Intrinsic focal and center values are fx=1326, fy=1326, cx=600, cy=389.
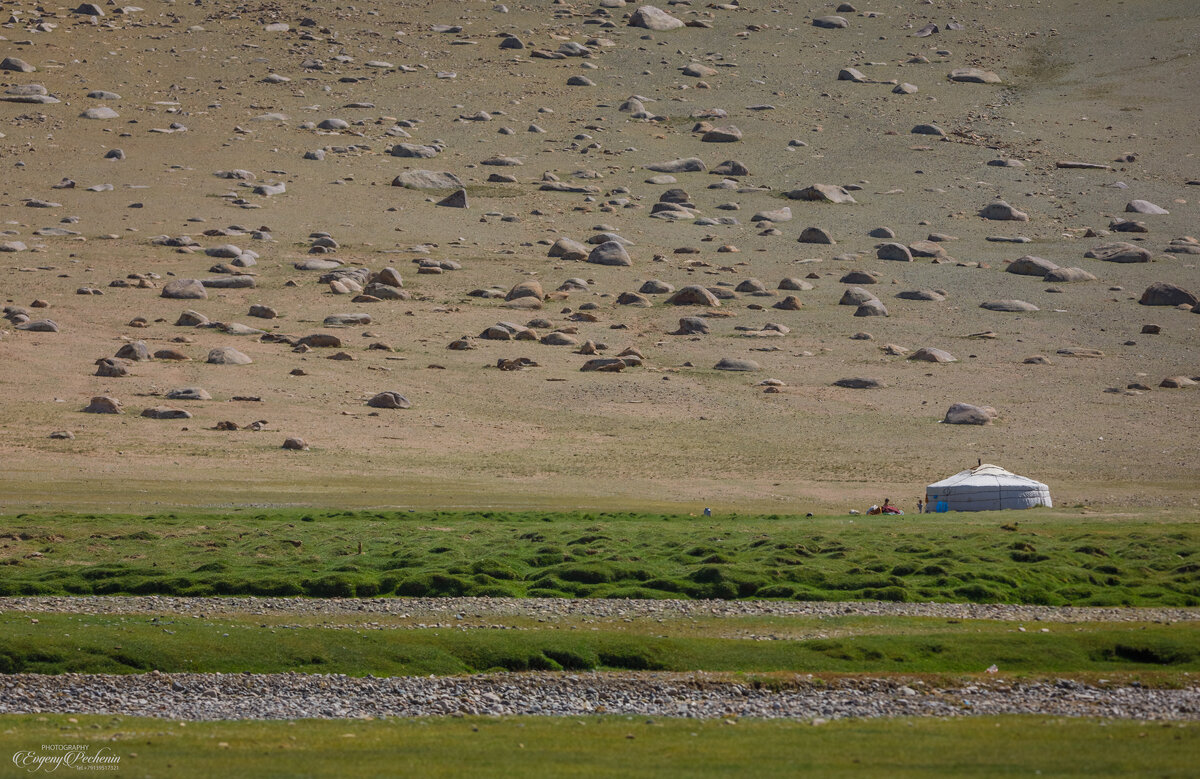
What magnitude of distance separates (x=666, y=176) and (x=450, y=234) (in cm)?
1982

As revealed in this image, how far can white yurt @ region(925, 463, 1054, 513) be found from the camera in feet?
137

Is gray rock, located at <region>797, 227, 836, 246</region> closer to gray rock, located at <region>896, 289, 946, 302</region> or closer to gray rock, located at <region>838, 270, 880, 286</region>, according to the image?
gray rock, located at <region>838, 270, 880, 286</region>

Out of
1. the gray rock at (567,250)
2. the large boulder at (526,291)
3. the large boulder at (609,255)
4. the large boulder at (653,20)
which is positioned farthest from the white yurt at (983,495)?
the large boulder at (653,20)

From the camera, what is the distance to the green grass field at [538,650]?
23.4 metres

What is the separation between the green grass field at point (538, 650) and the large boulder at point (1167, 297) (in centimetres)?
5476

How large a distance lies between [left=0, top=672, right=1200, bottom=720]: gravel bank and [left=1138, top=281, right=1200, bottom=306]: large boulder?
59.5m

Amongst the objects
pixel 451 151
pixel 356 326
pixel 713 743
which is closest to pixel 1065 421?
pixel 356 326

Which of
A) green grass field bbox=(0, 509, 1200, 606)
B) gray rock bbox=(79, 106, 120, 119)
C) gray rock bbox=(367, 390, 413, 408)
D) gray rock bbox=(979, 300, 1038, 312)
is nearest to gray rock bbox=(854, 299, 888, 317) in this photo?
gray rock bbox=(979, 300, 1038, 312)

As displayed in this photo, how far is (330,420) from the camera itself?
53.6 m

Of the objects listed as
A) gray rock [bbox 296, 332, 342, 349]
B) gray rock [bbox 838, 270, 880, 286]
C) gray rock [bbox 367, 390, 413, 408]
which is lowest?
gray rock [bbox 367, 390, 413, 408]

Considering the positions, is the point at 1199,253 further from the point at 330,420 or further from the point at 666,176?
the point at 330,420

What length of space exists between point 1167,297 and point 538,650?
62.4 m

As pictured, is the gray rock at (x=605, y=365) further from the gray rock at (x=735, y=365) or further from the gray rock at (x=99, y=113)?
the gray rock at (x=99, y=113)

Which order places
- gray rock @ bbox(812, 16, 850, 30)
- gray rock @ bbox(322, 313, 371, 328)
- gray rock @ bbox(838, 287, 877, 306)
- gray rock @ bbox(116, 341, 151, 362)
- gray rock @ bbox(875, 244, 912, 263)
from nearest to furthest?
1. gray rock @ bbox(116, 341, 151, 362)
2. gray rock @ bbox(322, 313, 371, 328)
3. gray rock @ bbox(838, 287, 877, 306)
4. gray rock @ bbox(875, 244, 912, 263)
5. gray rock @ bbox(812, 16, 850, 30)
